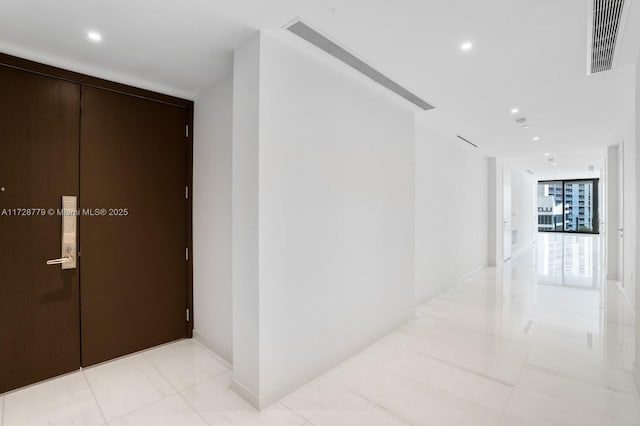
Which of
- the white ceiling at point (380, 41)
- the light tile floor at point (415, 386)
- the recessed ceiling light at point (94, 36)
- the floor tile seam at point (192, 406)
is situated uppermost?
the white ceiling at point (380, 41)

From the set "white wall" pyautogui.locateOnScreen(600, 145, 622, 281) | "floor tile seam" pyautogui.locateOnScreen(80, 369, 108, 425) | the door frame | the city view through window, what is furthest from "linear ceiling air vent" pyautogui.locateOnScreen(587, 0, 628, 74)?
the city view through window

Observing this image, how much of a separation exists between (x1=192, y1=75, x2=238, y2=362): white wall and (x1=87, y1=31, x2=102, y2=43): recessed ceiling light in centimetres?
108

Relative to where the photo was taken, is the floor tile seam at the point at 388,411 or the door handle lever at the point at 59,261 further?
the door handle lever at the point at 59,261

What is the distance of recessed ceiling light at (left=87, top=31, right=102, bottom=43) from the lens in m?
2.36

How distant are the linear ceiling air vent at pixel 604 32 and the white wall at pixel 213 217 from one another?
3.02m

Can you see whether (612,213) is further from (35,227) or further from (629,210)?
(35,227)

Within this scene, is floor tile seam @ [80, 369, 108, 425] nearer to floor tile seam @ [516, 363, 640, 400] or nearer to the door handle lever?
the door handle lever

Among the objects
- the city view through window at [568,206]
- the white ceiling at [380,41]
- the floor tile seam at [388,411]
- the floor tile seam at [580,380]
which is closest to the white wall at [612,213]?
the white ceiling at [380,41]

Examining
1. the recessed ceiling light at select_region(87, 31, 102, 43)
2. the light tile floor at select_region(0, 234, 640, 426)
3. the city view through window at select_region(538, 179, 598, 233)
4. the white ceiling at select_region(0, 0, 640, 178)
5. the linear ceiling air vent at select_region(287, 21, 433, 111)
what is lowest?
the light tile floor at select_region(0, 234, 640, 426)

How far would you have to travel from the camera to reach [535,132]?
18.0ft

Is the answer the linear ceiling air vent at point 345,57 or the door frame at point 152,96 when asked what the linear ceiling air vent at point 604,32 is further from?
the door frame at point 152,96

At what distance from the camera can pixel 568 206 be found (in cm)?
1658

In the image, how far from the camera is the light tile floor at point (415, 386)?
2.29 metres

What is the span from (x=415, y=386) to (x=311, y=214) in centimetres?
177
